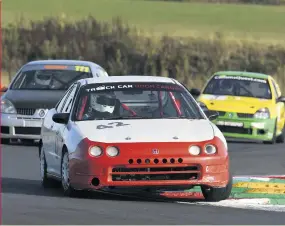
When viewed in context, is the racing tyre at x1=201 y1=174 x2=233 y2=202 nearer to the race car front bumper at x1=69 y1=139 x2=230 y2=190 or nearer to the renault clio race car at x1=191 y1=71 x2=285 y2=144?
the race car front bumper at x1=69 y1=139 x2=230 y2=190

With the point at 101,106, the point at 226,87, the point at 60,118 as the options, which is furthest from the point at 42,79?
the point at 60,118

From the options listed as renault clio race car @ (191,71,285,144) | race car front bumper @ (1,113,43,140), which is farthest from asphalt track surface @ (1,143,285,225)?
renault clio race car @ (191,71,285,144)

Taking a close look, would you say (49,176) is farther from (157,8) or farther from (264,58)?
(157,8)

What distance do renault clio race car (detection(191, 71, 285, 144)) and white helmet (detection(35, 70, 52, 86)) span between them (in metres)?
2.89

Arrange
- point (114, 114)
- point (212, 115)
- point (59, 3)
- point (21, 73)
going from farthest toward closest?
point (59, 3)
point (21, 73)
point (212, 115)
point (114, 114)

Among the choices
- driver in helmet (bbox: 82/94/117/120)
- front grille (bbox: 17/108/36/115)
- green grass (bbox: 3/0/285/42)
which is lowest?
green grass (bbox: 3/0/285/42)

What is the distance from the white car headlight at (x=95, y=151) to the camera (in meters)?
11.7

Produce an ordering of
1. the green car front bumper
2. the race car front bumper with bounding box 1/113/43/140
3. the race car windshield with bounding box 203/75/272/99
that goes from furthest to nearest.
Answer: the race car windshield with bounding box 203/75/272/99 < the green car front bumper < the race car front bumper with bounding box 1/113/43/140

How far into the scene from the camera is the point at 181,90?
13180 mm

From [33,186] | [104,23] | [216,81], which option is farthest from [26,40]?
[33,186]

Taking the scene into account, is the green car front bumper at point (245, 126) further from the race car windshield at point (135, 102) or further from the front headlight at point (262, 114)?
the race car windshield at point (135, 102)

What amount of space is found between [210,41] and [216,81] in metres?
24.8

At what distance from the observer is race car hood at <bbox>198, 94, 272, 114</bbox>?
70.6 feet

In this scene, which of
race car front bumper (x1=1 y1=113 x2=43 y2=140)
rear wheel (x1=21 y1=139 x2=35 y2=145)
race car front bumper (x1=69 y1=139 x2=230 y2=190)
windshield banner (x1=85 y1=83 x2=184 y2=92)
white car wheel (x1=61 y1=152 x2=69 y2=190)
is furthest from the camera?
rear wheel (x1=21 y1=139 x2=35 y2=145)
